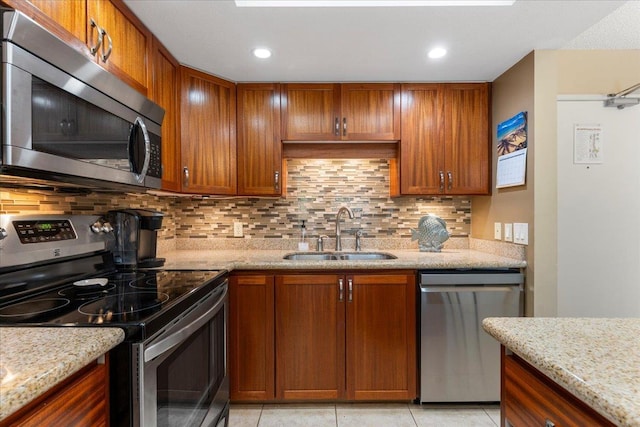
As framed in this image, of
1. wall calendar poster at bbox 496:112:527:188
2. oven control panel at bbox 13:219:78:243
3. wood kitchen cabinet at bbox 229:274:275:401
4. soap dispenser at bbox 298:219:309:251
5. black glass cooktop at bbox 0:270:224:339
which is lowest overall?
wood kitchen cabinet at bbox 229:274:275:401

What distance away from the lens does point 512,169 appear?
215 cm

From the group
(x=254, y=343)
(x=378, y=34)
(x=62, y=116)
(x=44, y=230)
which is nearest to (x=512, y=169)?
(x=378, y=34)

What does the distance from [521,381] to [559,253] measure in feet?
5.05

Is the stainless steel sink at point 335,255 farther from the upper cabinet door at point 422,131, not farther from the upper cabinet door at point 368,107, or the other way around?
the upper cabinet door at point 368,107

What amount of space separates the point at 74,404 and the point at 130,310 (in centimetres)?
32

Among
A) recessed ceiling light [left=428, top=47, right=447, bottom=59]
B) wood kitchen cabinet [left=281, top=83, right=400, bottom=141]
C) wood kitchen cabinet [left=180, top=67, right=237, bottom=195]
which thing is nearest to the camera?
recessed ceiling light [left=428, top=47, right=447, bottom=59]

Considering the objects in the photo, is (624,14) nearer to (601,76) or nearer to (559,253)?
(601,76)

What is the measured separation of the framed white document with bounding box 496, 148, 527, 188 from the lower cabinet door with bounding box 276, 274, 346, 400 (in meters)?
1.24

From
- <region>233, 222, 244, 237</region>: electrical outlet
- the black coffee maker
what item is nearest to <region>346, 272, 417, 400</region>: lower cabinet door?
<region>233, 222, 244, 237</region>: electrical outlet

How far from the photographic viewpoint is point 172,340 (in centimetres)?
112

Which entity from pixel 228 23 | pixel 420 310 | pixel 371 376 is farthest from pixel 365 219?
pixel 228 23

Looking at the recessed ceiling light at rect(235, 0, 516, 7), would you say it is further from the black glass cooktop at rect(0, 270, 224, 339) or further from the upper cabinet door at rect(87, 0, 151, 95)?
the black glass cooktop at rect(0, 270, 224, 339)

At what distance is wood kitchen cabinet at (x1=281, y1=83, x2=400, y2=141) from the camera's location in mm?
2414

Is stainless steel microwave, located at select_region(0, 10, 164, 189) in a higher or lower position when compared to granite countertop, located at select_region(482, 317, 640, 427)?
higher
